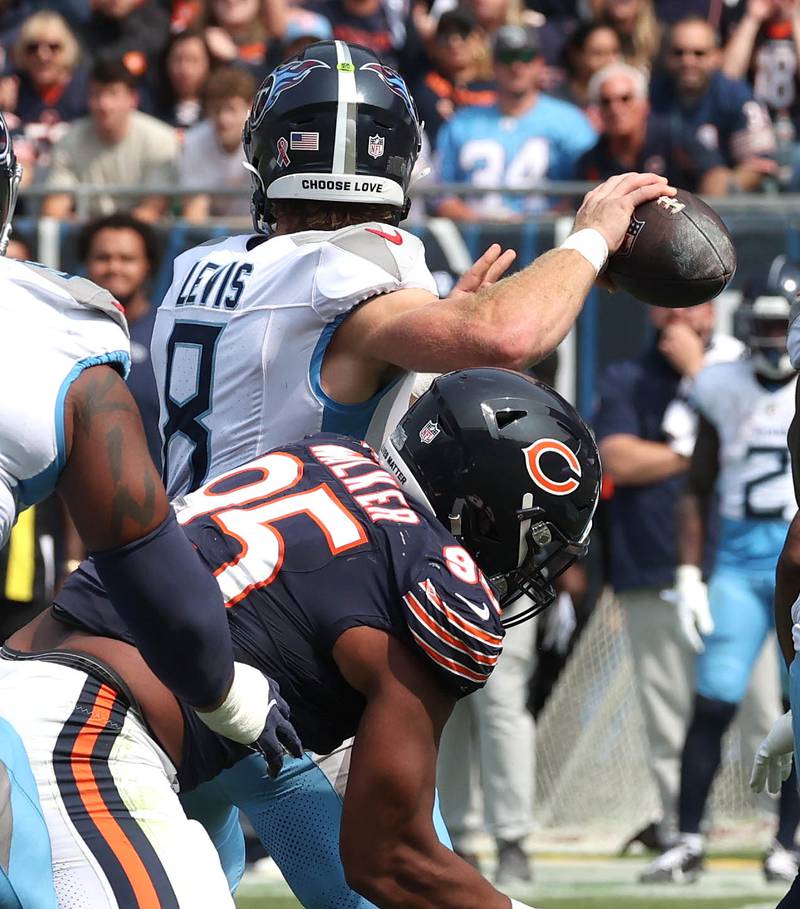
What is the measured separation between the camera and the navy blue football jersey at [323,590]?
2719 mm

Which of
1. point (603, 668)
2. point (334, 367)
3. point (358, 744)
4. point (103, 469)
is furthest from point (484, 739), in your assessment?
point (103, 469)

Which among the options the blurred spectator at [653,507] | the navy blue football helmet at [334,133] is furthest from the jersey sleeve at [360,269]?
the blurred spectator at [653,507]

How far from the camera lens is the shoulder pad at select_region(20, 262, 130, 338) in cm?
246

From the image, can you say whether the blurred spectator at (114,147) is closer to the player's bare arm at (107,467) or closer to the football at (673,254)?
the football at (673,254)

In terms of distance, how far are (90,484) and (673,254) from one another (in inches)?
58.1

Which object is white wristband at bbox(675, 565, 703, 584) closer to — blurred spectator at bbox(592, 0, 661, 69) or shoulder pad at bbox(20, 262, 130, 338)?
blurred spectator at bbox(592, 0, 661, 69)

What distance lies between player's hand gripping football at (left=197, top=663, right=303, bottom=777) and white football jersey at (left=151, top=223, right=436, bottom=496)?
785 mm

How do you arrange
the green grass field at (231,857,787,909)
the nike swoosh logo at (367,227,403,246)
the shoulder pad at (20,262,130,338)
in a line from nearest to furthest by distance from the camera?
the shoulder pad at (20,262,130,338)
the nike swoosh logo at (367,227,403,246)
the green grass field at (231,857,787,909)

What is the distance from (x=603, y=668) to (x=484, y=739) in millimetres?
1068

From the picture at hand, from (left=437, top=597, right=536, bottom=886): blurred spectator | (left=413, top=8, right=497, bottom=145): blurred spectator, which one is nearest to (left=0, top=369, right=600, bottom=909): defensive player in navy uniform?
(left=437, top=597, right=536, bottom=886): blurred spectator

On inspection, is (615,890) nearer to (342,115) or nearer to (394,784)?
(342,115)

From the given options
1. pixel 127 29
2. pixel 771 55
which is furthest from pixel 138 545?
pixel 127 29

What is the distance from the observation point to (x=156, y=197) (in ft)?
24.8

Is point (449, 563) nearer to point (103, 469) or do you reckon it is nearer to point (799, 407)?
point (103, 469)
